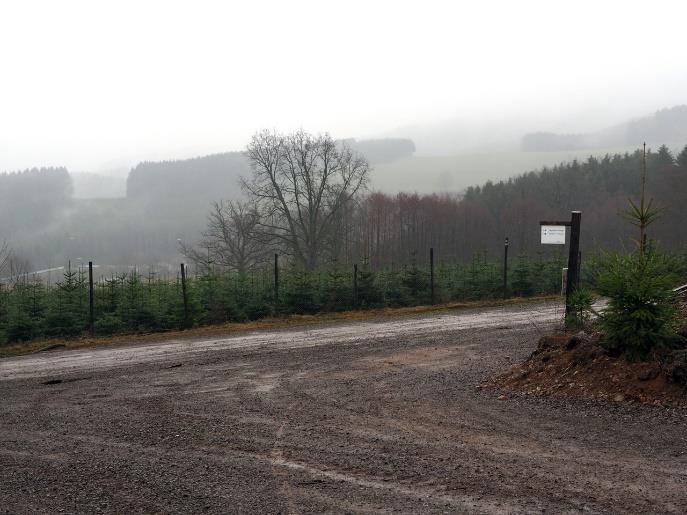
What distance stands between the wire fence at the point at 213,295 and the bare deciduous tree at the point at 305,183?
2471 cm

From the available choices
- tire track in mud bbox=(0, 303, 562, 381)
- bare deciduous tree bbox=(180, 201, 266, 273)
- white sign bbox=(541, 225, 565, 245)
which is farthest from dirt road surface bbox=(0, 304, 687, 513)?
bare deciduous tree bbox=(180, 201, 266, 273)

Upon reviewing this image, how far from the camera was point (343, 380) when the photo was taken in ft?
30.3

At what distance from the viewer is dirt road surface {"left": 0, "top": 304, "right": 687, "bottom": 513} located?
15.2ft

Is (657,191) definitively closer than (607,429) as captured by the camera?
No

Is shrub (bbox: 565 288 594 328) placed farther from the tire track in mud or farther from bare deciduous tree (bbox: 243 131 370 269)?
bare deciduous tree (bbox: 243 131 370 269)

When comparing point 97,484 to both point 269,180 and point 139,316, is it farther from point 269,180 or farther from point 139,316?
point 269,180

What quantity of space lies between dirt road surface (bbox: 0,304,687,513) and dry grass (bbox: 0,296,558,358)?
5.21 metres

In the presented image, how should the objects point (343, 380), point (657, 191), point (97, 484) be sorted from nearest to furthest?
1. point (97, 484)
2. point (343, 380)
3. point (657, 191)

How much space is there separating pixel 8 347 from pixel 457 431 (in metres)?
14.2

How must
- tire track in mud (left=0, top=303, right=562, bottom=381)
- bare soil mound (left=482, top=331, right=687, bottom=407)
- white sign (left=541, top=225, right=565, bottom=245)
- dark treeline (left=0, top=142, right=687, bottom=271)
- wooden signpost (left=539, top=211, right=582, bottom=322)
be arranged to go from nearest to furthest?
bare soil mound (left=482, top=331, right=687, bottom=407) → wooden signpost (left=539, top=211, right=582, bottom=322) → tire track in mud (left=0, top=303, right=562, bottom=381) → white sign (left=541, top=225, right=565, bottom=245) → dark treeline (left=0, top=142, right=687, bottom=271)

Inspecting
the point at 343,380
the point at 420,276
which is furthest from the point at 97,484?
the point at 420,276

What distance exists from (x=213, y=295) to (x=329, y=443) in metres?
14.6

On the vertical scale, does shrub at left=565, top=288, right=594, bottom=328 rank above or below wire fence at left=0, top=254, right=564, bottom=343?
above

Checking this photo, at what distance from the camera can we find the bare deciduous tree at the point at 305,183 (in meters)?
49.9
